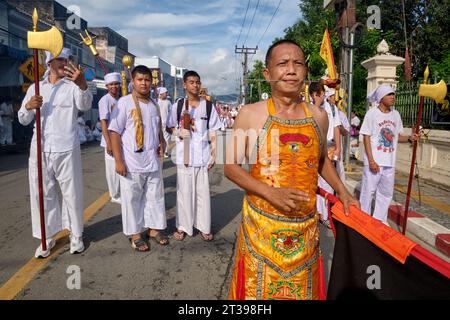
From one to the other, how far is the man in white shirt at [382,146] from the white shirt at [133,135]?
106 inches

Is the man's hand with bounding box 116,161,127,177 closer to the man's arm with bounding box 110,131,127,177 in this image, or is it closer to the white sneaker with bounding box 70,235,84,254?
the man's arm with bounding box 110,131,127,177

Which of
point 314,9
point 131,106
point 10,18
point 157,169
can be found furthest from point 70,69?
point 314,9

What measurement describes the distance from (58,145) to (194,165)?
4.83 feet

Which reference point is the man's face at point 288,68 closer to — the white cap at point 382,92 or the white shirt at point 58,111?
the white shirt at point 58,111

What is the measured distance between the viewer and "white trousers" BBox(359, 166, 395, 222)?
4691mm

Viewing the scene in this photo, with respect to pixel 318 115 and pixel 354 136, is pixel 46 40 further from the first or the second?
pixel 354 136

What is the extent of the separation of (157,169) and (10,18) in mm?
17452

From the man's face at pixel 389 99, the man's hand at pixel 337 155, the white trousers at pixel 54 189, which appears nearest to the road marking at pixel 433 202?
the man's hand at pixel 337 155

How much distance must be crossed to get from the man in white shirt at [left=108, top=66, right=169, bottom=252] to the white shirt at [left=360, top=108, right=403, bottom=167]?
8.92 ft

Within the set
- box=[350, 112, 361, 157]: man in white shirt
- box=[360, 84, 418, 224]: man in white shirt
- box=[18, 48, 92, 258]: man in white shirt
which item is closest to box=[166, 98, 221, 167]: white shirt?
box=[18, 48, 92, 258]: man in white shirt

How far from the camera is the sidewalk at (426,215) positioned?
427cm

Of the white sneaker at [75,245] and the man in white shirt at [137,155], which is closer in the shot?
the white sneaker at [75,245]

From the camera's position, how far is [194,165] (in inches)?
171

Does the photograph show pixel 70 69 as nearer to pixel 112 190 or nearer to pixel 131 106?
pixel 131 106
